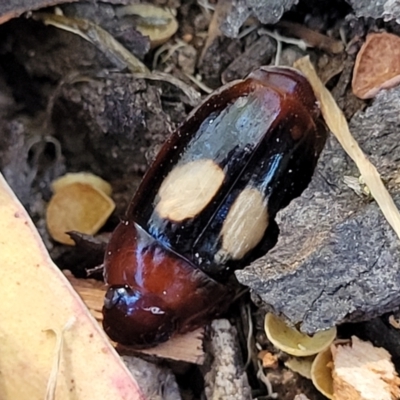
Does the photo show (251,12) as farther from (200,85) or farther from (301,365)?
(301,365)

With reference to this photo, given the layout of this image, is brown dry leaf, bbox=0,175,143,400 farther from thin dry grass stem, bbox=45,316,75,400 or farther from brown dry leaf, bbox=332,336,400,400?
brown dry leaf, bbox=332,336,400,400

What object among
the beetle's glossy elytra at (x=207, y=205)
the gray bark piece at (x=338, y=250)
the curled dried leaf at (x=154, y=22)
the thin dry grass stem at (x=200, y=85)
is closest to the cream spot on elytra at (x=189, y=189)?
the beetle's glossy elytra at (x=207, y=205)

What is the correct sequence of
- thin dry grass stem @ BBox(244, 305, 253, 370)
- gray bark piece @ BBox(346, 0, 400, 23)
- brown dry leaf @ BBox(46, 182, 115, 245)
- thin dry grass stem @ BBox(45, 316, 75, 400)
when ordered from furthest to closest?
1. brown dry leaf @ BBox(46, 182, 115, 245)
2. thin dry grass stem @ BBox(244, 305, 253, 370)
3. gray bark piece @ BBox(346, 0, 400, 23)
4. thin dry grass stem @ BBox(45, 316, 75, 400)

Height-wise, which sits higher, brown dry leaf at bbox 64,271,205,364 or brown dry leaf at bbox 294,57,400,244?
brown dry leaf at bbox 294,57,400,244

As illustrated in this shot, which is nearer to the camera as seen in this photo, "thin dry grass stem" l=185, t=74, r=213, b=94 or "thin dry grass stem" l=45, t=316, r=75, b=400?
"thin dry grass stem" l=45, t=316, r=75, b=400

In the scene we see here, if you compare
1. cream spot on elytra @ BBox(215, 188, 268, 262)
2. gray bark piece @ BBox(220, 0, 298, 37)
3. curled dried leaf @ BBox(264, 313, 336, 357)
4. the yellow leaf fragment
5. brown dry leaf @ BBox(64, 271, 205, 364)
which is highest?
gray bark piece @ BBox(220, 0, 298, 37)

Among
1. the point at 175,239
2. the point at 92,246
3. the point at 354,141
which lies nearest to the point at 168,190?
the point at 175,239

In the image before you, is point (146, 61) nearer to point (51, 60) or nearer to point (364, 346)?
point (51, 60)

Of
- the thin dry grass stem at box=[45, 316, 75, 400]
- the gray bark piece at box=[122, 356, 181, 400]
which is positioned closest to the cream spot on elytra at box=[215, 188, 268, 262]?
the gray bark piece at box=[122, 356, 181, 400]
